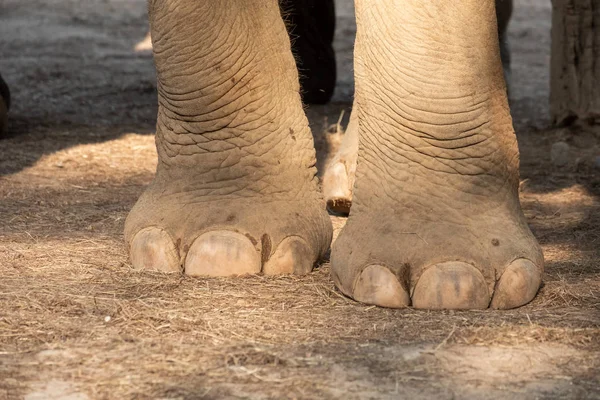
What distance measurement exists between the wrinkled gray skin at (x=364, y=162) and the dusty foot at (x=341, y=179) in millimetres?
495

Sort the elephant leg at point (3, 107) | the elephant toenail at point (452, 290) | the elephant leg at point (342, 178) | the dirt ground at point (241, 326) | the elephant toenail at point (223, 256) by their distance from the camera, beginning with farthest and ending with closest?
1. the elephant leg at point (3, 107)
2. the elephant leg at point (342, 178)
3. the elephant toenail at point (223, 256)
4. the elephant toenail at point (452, 290)
5. the dirt ground at point (241, 326)

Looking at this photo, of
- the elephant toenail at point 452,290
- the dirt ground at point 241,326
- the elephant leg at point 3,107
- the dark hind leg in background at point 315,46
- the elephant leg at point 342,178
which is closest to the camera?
the dirt ground at point 241,326

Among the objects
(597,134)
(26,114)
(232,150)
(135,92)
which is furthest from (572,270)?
(135,92)

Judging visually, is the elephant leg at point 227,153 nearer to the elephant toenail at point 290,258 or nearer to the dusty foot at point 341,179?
the elephant toenail at point 290,258

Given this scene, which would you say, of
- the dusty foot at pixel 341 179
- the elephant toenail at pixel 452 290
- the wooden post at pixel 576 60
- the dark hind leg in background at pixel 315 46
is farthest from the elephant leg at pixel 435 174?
the dark hind leg in background at pixel 315 46

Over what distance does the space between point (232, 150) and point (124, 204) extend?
0.77 m

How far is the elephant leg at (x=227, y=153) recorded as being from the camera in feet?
7.55

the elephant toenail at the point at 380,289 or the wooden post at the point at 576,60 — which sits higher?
the wooden post at the point at 576,60

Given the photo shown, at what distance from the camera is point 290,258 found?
2.31 m

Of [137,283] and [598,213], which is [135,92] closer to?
[598,213]

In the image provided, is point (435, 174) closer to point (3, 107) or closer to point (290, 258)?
point (290, 258)

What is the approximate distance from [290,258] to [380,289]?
0.29m

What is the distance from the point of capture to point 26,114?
475 cm

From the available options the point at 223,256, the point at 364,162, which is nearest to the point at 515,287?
the point at 364,162
